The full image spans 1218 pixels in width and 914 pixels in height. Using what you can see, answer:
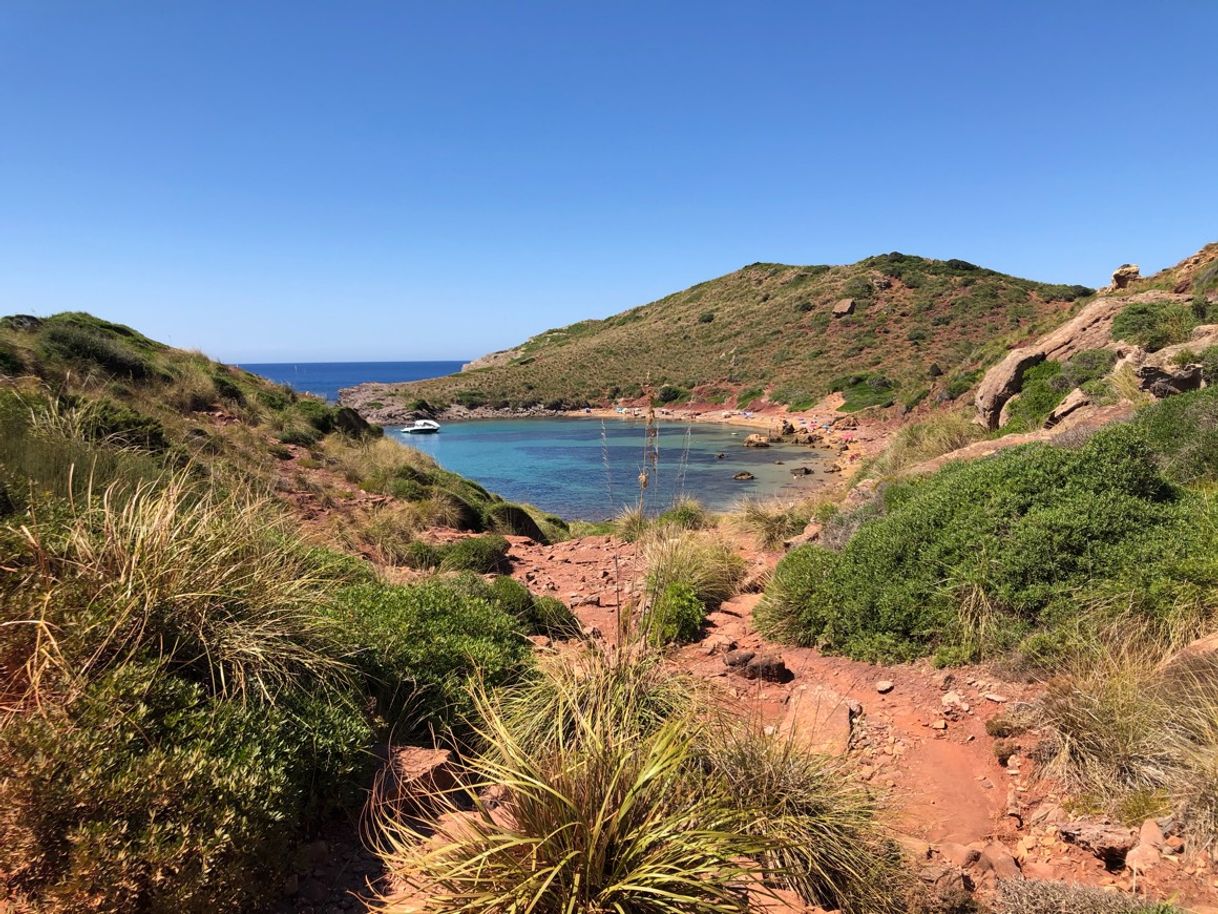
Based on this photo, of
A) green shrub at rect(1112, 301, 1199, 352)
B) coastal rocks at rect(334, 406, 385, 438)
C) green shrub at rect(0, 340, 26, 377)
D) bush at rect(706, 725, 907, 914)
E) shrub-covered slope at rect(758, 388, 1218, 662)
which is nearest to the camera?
bush at rect(706, 725, 907, 914)

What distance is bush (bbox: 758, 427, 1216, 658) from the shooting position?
530 centimetres

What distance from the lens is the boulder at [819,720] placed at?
4.25m

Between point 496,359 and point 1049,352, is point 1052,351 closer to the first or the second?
point 1049,352

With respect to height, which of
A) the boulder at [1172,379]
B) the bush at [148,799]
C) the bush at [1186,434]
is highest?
the boulder at [1172,379]

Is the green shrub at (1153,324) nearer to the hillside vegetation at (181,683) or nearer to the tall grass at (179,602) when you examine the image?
the hillside vegetation at (181,683)

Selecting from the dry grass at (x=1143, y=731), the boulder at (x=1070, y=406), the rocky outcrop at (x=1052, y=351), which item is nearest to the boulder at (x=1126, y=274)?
the rocky outcrop at (x=1052, y=351)

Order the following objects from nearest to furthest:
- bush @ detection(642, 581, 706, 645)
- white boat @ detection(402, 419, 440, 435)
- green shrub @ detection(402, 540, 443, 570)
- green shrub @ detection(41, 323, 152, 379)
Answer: bush @ detection(642, 581, 706, 645)
green shrub @ detection(402, 540, 443, 570)
green shrub @ detection(41, 323, 152, 379)
white boat @ detection(402, 419, 440, 435)

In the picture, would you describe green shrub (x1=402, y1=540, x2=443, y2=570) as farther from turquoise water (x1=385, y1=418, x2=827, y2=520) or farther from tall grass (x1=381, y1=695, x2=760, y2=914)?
tall grass (x1=381, y1=695, x2=760, y2=914)

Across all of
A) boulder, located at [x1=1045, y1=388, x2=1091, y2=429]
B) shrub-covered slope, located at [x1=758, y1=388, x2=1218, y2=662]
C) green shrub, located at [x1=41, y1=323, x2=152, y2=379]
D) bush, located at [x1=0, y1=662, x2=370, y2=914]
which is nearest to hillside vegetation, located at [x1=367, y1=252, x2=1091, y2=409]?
boulder, located at [x1=1045, y1=388, x2=1091, y2=429]

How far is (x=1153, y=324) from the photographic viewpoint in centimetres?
1381

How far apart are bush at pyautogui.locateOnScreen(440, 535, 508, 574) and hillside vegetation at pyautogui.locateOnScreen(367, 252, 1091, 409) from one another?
30653 millimetres

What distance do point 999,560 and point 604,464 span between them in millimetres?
13029

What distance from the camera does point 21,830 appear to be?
2158 millimetres

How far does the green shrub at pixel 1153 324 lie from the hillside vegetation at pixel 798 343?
20.8 m
